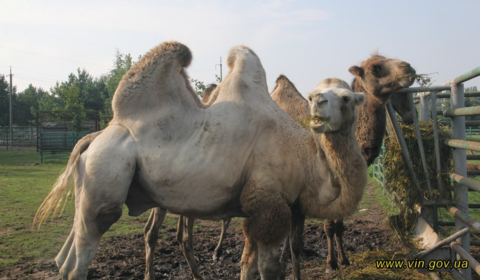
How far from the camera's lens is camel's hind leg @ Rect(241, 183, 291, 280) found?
3.80 m

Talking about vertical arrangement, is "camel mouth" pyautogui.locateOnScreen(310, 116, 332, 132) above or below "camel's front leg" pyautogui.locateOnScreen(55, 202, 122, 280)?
above

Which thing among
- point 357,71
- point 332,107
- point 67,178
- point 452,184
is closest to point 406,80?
point 357,71

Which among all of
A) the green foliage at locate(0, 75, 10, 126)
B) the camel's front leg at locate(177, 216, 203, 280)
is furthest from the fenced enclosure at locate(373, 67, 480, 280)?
the green foliage at locate(0, 75, 10, 126)

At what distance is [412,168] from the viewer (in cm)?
530

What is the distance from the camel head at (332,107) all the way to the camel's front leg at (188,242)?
111 inches

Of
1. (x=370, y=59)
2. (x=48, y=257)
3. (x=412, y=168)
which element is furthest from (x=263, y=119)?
(x=48, y=257)

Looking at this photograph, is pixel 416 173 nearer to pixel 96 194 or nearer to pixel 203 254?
pixel 203 254

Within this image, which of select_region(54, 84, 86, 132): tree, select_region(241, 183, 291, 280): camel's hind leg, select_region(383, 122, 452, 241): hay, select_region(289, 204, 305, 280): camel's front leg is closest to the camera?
select_region(241, 183, 291, 280): camel's hind leg

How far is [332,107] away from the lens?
11.3ft

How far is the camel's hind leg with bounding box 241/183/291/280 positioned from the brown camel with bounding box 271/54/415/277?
1.79 metres

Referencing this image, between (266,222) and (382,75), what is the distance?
120 inches

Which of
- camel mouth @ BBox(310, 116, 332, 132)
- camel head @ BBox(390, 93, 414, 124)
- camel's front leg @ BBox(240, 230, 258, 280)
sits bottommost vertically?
camel's front leg @ BBox(240, 230, 258, 280)

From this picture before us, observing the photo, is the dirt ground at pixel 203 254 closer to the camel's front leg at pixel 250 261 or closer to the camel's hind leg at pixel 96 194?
the camel's front leg at pixel 250 261

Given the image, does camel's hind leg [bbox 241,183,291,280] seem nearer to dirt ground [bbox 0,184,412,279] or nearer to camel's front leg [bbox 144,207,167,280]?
dirt ground [bbox 0,184,412,279]
